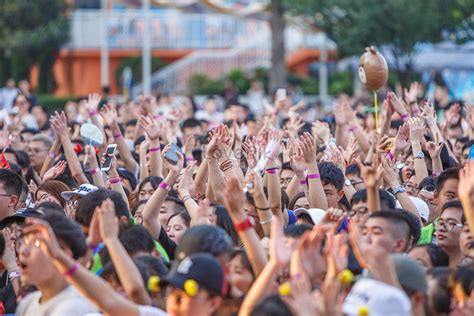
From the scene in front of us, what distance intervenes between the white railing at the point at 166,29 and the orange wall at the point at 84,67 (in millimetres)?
220

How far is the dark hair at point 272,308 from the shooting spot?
19.5ft

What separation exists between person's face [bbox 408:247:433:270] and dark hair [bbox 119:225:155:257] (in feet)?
5.02

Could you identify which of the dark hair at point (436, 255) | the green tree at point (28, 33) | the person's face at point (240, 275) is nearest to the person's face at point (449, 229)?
the dark hair at point (436, 255)

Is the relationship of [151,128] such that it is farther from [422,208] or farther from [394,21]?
[394,21]

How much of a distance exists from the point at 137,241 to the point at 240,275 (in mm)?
847

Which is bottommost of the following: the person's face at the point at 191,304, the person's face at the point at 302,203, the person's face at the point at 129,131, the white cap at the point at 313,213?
the person's face at the point at 129,131

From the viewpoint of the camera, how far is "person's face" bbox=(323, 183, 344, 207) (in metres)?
10.6

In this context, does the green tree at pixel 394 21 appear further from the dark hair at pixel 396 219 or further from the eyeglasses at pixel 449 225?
the dark hair at pixel 396 219

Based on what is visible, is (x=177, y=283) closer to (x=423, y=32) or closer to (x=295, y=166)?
(x=295, y=166)

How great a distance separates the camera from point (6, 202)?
10.4 metres

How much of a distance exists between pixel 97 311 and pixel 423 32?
85.5 feet

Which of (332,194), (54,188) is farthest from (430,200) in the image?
(54,188)

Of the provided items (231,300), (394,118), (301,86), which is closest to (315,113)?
(394,118)

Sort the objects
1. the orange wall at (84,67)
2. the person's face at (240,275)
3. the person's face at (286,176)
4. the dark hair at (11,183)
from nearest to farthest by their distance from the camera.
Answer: the person's face at (240,275)
the dark hair at (11,183)
the person's face at (286,176)
the orange wall at (84,67)
